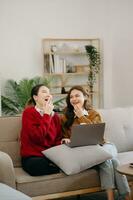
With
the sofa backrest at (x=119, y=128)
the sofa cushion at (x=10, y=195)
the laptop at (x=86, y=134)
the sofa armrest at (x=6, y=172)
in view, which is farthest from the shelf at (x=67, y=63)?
the sofa cushion at (x=10, y=195)

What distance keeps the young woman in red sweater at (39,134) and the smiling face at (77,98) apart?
22 centimetres

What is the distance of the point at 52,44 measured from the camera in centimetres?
582

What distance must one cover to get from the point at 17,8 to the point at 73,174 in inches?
121

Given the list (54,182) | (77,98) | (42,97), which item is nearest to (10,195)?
(54,182)

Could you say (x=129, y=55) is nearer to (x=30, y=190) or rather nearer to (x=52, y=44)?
(x=52, y=44)

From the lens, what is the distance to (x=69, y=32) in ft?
19.4

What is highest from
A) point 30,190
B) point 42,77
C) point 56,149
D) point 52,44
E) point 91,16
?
point 91,16

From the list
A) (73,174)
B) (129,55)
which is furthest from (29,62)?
(73,174)

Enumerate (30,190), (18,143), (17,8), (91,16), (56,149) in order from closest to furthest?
(30,190)
(56,149)
(18,143)
(17,8)
(91,16)

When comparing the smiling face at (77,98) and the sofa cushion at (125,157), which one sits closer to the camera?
the sofa cushion at (125,157)

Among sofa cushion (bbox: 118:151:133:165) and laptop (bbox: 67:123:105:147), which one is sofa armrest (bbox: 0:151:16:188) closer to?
laptop (bbox: 67:123:105:147)

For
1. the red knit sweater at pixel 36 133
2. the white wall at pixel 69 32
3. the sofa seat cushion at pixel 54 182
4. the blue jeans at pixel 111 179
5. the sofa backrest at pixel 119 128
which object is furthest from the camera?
the white wall at pixel 69 32

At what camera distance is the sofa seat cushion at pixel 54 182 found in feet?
10.3

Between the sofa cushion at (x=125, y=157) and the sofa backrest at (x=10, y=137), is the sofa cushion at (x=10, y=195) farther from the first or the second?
the sofa cushion at (x=125, y=157)
